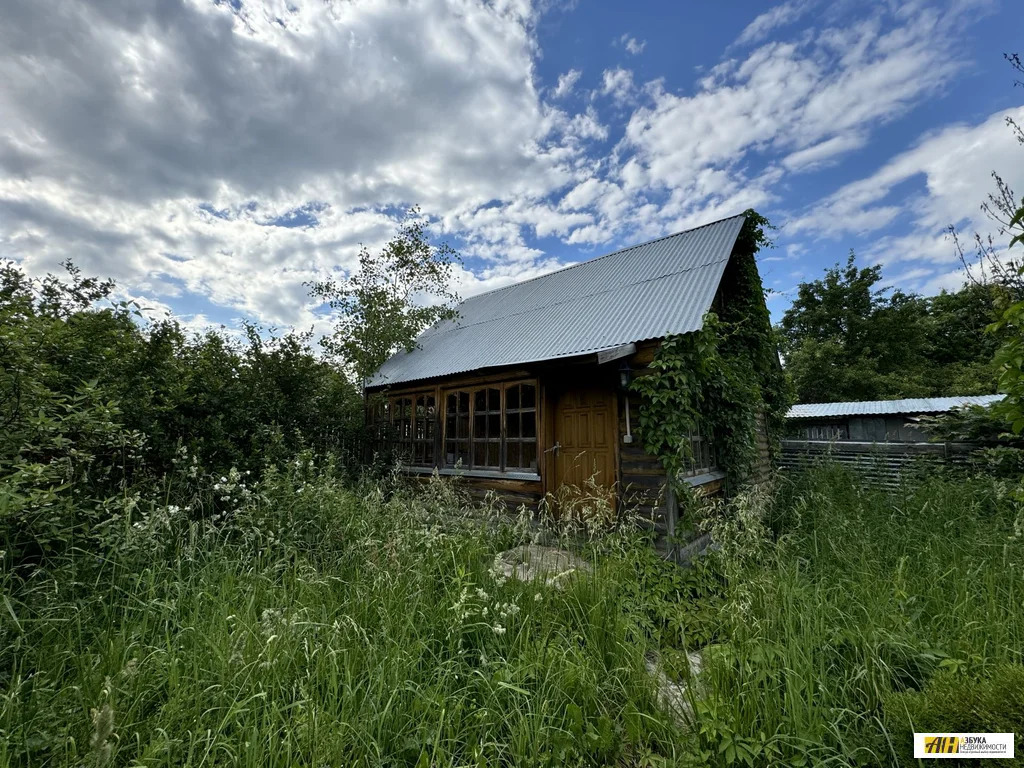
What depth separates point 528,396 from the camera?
24.1 ft

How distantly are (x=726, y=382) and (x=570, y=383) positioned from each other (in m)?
2.46

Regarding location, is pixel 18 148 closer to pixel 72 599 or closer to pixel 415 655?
pixel 72 599

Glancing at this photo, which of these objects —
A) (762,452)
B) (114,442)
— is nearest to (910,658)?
(114,442)

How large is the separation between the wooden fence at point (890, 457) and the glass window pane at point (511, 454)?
5926 millimetres

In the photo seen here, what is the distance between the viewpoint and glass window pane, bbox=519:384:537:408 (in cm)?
723

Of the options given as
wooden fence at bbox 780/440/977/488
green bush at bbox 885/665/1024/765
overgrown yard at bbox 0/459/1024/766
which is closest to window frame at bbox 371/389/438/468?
overgrown yard at bbox 0/459/1024/766

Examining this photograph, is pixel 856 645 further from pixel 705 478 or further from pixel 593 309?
pixel 593 309

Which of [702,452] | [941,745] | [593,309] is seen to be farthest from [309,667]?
[593,309]

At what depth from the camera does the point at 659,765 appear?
183 cm

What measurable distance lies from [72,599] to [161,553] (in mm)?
533

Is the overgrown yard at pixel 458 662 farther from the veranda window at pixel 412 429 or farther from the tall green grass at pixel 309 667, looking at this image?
the veranda window at pixel 412 429

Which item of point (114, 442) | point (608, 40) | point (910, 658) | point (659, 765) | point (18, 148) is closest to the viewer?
point (659, 765)

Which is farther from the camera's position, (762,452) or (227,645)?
(762,452)

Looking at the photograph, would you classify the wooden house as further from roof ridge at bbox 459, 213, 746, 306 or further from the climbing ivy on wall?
the climbing ivy on wall
